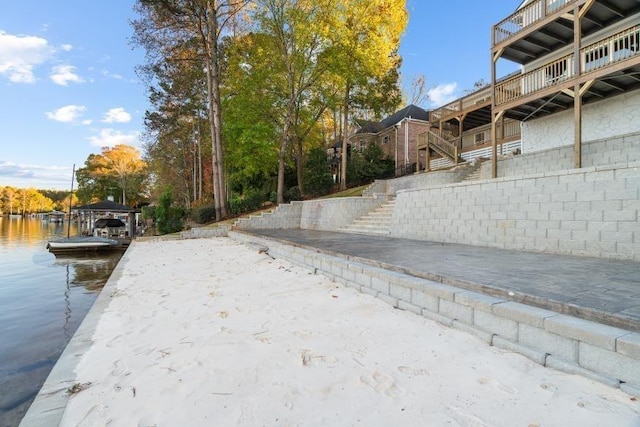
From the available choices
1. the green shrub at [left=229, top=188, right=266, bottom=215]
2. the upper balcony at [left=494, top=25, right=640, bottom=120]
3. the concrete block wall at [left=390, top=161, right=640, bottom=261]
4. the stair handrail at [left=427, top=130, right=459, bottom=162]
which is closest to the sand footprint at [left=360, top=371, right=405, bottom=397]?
the concrete block wall at [left=390, top=161, right=640, bottom=261]

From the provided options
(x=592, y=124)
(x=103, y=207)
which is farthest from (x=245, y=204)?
(x=592, y=124)

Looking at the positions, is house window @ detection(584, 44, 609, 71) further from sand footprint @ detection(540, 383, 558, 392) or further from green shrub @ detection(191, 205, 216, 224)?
green shrub @ detection(191, 205, 216, 224)

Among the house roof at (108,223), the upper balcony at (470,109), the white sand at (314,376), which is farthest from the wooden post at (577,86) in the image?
the house roof at (108,223)

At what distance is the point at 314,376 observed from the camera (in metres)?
2.21

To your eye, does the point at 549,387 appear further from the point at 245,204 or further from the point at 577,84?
the point at 245,204

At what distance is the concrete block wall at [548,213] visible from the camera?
4871 millimetres

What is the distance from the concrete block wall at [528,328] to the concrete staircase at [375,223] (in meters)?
6.21

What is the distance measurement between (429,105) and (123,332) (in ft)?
117

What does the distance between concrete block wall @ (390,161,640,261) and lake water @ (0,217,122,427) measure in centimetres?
722

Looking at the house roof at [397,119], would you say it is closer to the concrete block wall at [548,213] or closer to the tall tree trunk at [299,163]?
the tall tree trunk at [299,163]

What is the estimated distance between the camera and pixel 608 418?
1631 mm

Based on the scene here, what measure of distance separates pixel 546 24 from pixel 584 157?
13.5 feet

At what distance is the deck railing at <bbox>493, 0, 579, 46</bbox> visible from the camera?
1040 cm

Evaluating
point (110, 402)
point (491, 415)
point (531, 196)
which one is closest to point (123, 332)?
point (110, 402)
